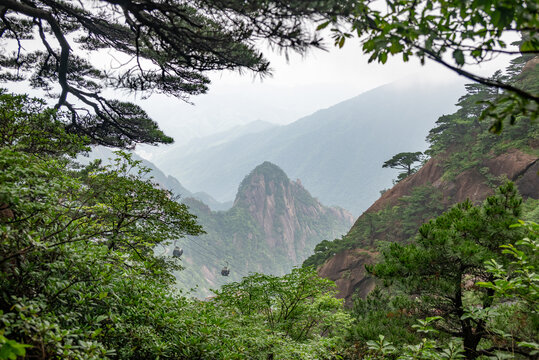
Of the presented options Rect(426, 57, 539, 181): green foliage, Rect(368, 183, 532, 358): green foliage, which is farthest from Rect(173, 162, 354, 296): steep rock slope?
Rect(368, 183, 532, 358): green foliage

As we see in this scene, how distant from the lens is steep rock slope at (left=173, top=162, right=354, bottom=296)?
57250 millimetres

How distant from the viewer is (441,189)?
18.8m

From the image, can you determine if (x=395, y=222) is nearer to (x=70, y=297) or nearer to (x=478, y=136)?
(x=478, y=136)

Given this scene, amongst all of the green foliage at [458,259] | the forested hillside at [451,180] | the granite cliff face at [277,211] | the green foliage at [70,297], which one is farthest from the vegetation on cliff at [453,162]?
the granite cliff face at [277,211]

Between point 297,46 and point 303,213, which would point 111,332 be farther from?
point 303,213

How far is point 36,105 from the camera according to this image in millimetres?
5254

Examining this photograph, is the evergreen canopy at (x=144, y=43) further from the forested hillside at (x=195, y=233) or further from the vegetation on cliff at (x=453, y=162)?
the vegetation on cliff at (x=453, y=162)

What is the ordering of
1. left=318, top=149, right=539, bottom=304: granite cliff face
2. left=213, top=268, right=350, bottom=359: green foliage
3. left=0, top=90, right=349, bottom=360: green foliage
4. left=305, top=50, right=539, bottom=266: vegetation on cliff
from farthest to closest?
left=305, top=50, right=539, bottom=266: vegetation on cliff, left=318, top=149, right=539, bottom=304: granite cliff face, left=213, top=268, right=350, bottom=359: green foliage, left=0, top=90, right=349, bottom=360: green foliage

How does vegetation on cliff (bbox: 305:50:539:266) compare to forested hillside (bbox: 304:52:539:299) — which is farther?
vegetation on cliff (bbox: 305:50:539:266)

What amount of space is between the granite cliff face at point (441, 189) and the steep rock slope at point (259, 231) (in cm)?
3840

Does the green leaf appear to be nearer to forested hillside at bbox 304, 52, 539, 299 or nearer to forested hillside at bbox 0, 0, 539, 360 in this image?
forested hillside at bbox 0, 0, 539, 360

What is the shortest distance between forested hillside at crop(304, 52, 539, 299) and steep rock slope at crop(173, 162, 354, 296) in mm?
38716


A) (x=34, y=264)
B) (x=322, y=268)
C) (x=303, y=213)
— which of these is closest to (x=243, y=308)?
(x=34, y=264)

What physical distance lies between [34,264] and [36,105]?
451cm
